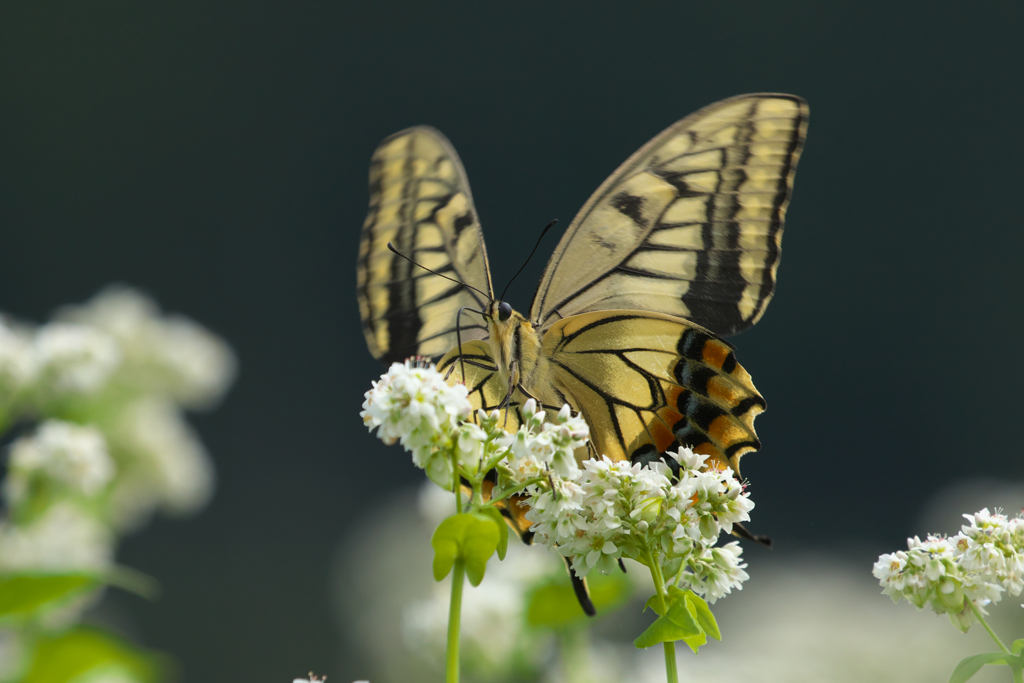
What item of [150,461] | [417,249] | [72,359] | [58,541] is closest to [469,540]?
[417,249]

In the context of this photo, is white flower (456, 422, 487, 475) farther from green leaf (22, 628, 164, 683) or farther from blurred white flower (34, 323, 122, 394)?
blurred white flower (34, 323, 122, 394)

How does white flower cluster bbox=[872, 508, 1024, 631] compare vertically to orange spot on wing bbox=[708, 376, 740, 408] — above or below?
below

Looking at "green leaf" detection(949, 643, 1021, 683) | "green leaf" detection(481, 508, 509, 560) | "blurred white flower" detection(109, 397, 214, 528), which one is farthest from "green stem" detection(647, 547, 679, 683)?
"blurred white flower" detection(109, 397, 214, 528)

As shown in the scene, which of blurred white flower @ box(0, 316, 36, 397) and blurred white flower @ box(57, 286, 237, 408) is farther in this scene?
blurred white flower @ box(57, 286, 237, 408)

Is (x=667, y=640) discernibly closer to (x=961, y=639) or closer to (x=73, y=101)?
(x=961, y=639)

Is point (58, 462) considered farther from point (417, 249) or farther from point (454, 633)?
point (454, 633)

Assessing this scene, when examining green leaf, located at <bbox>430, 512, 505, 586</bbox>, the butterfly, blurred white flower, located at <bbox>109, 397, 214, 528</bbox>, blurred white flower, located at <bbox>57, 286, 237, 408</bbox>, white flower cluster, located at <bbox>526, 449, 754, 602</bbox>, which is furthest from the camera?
blurred white flower, located at <bbox>57, 286, 237, 408</bbox>

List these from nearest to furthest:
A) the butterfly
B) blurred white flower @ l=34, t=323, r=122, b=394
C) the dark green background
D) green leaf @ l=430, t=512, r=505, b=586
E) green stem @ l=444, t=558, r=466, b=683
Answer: green stem @ l=444, t=558, r=466, b=683 → green leaf @ l=430, t=512, r=505, b=586 → the butterfly → blurred white flower @ l=34, t=323, r=122, b=394 → the dark green background


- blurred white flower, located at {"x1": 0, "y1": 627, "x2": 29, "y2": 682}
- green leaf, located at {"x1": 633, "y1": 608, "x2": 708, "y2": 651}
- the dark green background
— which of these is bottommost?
green leaf, located at {"x1": 633, "y1": 608, "x2": 708, "y2": 651}
